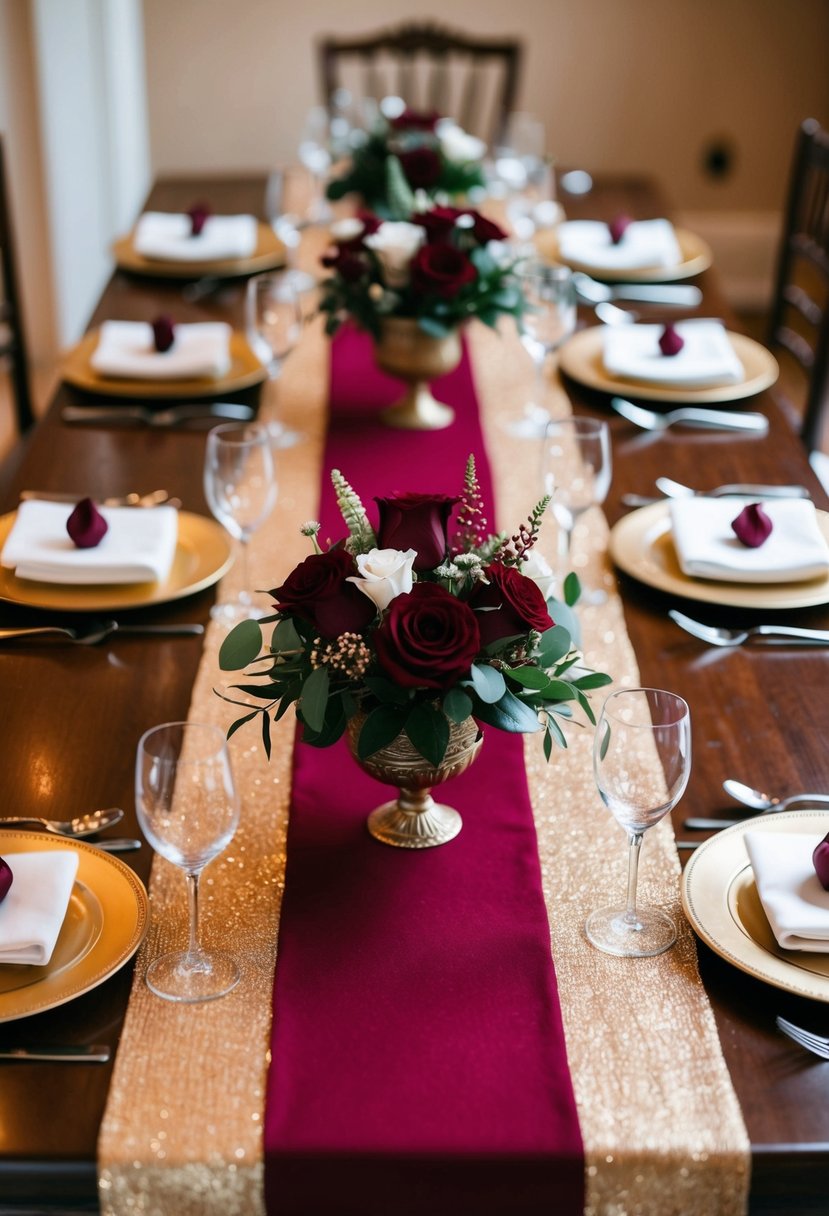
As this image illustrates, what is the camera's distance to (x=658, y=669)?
150 cm

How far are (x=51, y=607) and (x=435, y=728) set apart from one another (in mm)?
644

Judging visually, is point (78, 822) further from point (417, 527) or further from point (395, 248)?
point (395, 248)

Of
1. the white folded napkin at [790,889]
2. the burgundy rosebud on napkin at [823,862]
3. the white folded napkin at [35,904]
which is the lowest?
the white folded napkin at [35,904]

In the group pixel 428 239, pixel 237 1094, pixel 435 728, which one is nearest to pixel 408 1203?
pixel 237 1094

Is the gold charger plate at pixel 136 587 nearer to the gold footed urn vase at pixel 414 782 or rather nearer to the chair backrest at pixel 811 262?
the gold footed urn vase at pixel 414 782

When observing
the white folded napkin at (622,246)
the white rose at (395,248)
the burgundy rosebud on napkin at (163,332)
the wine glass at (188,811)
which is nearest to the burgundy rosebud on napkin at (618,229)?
the white folded napkin at (622,246)

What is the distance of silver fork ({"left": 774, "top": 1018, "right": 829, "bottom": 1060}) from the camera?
101 centimetres

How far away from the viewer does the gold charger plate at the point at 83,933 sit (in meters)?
1.03

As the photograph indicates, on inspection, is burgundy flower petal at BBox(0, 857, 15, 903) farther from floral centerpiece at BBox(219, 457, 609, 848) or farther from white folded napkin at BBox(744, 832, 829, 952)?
white folded napkin at BBox(744, 832, 829, 952)

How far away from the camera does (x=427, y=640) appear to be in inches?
41.6

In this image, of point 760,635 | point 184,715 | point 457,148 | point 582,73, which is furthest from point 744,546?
point 582,73

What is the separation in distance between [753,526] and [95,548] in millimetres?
770

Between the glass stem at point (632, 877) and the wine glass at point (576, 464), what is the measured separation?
0.55m

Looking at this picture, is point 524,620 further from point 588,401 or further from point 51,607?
point 588,401
